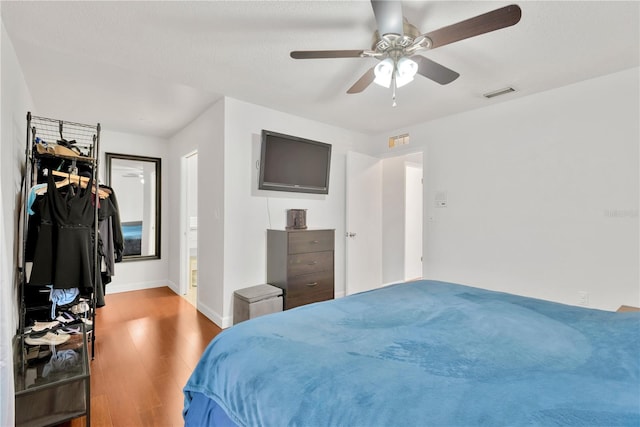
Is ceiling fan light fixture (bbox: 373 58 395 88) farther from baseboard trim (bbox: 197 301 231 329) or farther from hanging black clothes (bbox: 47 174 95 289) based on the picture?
baseboard trim (bbox: 197 301 231 329)

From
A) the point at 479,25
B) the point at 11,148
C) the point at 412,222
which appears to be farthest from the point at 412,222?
the point at 11,148

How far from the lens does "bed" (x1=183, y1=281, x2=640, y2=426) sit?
2.43 feet

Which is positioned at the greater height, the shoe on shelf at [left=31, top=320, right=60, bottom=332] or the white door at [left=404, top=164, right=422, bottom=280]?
the white door at [left=404, top=164, right=422, bottom=280]

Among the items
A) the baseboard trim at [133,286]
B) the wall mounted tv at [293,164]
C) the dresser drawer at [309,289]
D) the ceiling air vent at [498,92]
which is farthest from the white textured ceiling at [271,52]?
the baseboard trim at [133,286]

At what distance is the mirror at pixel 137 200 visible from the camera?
445 cm

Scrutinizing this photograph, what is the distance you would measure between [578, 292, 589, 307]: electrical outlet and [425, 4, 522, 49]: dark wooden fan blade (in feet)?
8.47

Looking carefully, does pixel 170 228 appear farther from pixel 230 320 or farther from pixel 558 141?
pixel 558 141

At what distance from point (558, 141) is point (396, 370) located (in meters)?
3.10

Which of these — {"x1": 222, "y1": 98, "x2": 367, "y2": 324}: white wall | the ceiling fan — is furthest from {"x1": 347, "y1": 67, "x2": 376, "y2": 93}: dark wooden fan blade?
{"x1": 222, "y1": 98, "x2": 367, "y2": 324}: white wall

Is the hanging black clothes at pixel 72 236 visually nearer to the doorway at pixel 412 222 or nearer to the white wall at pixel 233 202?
the white wall at pixel 233 202

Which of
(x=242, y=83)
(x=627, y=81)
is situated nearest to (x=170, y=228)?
(x=242, y=83)

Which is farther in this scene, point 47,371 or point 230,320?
point 230,320

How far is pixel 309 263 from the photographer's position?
11.0 feet

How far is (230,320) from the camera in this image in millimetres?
3125
